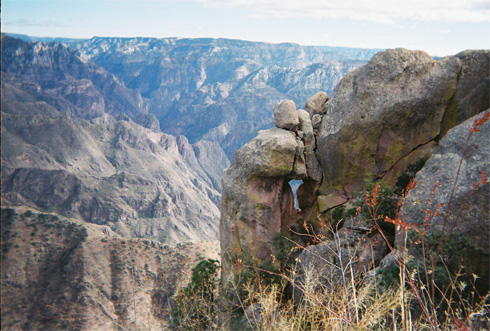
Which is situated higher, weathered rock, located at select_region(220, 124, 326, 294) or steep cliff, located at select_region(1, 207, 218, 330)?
Result: weathered rock, located at select_region(220, 124, 326, 294)

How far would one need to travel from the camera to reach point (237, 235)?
92.6ft

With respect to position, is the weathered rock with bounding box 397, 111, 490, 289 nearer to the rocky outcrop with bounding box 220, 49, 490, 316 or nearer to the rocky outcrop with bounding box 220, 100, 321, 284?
the rocky outcrop with bounding box 220, 49, 490, 316

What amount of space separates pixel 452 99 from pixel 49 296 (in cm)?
6966

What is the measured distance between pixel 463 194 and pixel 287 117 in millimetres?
14711

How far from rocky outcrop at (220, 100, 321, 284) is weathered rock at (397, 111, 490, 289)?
10145 millimetres

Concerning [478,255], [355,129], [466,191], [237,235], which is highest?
[355,129]

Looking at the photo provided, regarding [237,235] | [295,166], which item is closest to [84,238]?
[237,235]

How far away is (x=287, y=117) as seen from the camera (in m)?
27.6

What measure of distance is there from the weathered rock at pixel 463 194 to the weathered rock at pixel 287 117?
443 inches

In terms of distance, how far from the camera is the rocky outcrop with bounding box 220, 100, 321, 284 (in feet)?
85.7

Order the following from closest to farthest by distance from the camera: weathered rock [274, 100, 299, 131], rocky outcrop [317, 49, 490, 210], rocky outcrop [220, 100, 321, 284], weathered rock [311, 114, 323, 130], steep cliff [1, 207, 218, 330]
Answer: rocky outcrop [317, 49, 490, 210]
rocky outcrop [220, 100, 321, 284]
weathered rock [274, 100, 299, 131]
weathered rock [311, 114, 323, 130]
steep cliff [1, 207, 218, 330]

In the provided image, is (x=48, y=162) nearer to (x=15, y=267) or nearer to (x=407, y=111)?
(x=15, y=267)

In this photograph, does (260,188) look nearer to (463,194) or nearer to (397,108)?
(397,108)

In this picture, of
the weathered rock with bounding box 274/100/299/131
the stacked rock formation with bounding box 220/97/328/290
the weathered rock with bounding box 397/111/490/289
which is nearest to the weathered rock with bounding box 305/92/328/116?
the stacked rock formation with bounding box 220/97/328/290
